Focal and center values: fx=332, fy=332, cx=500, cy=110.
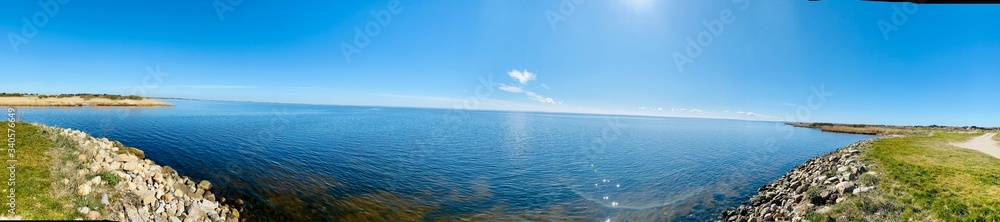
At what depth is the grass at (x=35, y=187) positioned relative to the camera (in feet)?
27.9

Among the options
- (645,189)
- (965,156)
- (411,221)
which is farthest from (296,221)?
(965,156)

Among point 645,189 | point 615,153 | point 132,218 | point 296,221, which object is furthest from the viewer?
point 615,153

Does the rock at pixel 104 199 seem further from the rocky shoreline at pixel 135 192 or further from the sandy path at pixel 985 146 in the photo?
the sandy path at pixel 985 146

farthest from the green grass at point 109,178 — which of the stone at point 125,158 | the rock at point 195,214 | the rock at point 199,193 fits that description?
the stone at point 125,158

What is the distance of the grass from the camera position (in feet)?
27.9

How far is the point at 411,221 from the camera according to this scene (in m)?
15.2

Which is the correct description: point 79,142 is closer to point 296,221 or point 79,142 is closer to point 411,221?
point 296,221

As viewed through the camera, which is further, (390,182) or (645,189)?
(645,189)

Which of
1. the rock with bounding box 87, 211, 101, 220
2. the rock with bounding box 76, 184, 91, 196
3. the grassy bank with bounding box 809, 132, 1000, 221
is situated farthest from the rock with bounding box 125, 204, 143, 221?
the grassy bank with bounding box 809, 132, 1000, 221

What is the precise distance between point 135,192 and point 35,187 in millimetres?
2196

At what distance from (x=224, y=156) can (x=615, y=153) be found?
1478 inches

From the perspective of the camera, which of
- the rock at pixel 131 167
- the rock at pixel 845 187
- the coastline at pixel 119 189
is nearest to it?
the coastline at pixel 119 189

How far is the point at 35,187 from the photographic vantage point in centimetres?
976

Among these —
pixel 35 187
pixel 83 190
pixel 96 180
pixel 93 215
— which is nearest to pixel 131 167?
pixel 96 180
